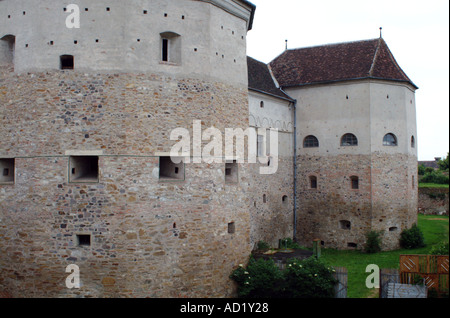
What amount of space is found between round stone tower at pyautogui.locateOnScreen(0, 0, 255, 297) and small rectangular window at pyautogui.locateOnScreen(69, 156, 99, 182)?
0.05 m

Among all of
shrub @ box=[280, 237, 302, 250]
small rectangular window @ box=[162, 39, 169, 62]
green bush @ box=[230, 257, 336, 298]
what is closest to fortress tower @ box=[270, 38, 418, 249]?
shrub @ box=[280, 237, 302, 250]

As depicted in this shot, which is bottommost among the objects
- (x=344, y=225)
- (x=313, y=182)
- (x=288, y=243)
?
(x=288, y=243)

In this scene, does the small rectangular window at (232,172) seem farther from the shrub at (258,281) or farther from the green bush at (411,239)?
the green bush at (411,239)

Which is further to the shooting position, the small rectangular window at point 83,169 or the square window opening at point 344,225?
the square window opening at point 344,225

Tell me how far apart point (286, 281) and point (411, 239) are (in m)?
11.0

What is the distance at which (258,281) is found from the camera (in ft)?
44.7

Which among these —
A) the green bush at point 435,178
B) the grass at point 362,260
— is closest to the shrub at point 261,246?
the grass at point 362,260

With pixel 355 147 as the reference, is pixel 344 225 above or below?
below

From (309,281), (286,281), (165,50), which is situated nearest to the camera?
(165,50)

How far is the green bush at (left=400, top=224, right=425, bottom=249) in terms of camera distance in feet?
70.3

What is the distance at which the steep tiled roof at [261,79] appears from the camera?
2034 cm

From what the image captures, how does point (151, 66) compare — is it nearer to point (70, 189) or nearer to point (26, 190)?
point (70, 189)

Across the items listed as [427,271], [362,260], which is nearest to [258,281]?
[427,271]

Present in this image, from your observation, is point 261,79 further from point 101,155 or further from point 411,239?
point 101,155
